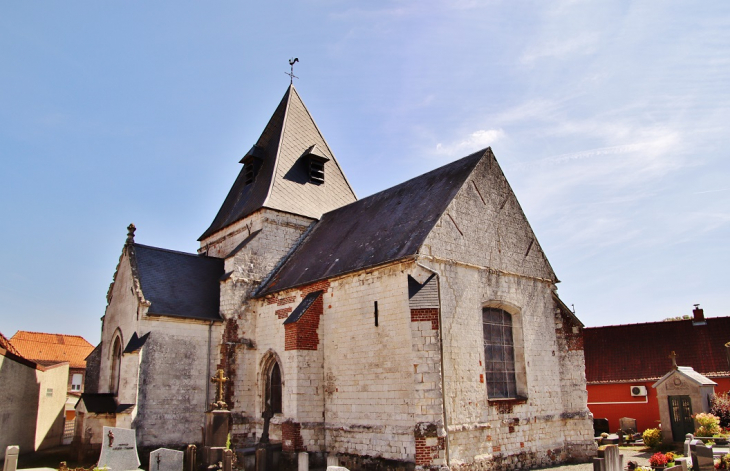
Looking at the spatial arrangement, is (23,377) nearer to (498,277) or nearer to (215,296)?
(215,296)

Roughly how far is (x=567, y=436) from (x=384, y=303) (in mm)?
6593

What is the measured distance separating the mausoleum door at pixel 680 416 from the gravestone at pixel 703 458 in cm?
762

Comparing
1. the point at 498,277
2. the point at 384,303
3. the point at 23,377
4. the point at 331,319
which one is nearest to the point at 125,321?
the point at 23,377

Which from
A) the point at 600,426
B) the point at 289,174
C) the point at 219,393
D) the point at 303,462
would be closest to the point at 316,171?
the point at 289,174

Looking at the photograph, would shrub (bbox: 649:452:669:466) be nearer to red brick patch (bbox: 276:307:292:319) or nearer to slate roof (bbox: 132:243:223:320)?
red brick patch (bbox: 276:307:292:319)

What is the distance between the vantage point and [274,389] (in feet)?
54.0

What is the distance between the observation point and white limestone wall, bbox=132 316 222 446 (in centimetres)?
1531

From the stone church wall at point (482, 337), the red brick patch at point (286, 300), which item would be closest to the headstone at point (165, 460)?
the red brick patch at point (286, 300)

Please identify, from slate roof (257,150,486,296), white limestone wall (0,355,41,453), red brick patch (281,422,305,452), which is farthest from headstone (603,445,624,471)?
white limestone wall (0,355,41,453)

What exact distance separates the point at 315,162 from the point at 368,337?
9.62 m

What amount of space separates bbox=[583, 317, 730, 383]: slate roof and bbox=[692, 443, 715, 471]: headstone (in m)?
12.8

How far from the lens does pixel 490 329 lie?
563 inches

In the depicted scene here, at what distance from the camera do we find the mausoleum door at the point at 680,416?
704 inches

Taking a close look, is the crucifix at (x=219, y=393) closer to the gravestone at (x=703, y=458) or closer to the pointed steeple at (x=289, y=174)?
the pointed steeple at (x=289, y=174)
